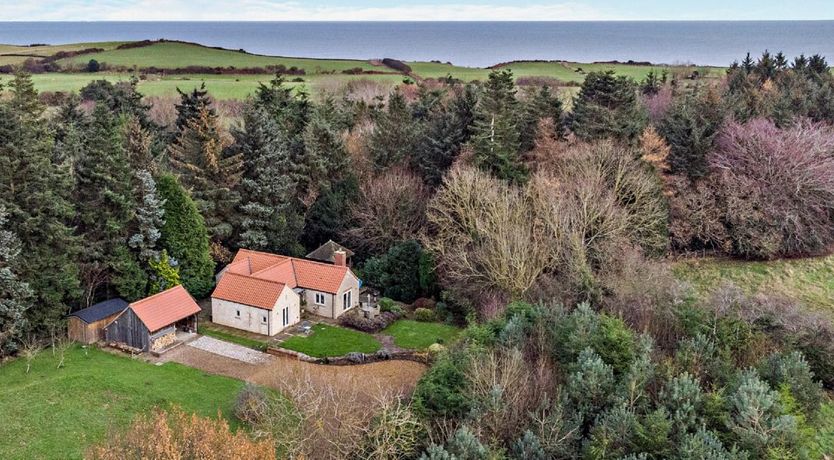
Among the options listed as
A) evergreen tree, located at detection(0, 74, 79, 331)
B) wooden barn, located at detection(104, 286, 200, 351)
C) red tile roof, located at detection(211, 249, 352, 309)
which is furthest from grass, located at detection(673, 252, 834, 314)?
evergreen tree, located at detection(0, 74, 79, 331)

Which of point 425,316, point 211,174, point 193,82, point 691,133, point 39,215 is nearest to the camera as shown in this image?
point 39,215

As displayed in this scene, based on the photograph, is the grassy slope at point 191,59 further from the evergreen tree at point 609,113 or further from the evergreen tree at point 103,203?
the evergreen tree at point 103,203

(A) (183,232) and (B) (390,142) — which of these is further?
(B) (390,142)

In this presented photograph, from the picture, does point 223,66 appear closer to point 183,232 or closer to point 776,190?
point 183,232

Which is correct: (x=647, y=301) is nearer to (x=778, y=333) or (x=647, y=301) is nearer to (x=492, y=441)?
(x=778, y=333)

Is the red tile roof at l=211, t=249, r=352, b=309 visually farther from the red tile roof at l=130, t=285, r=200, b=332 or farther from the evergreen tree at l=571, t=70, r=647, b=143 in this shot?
the evergreen tree at l=571, t=70, r=647, b=143

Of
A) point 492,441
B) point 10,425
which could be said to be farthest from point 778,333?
point 10,425

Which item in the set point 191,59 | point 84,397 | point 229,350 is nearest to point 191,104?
point 229,350

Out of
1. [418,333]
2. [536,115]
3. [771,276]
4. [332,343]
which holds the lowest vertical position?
[332,343]
